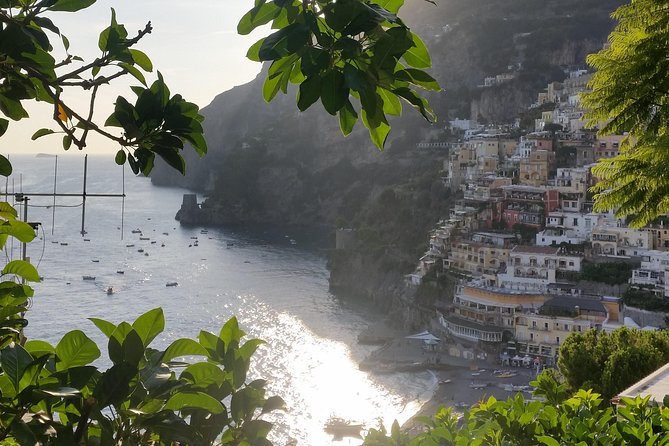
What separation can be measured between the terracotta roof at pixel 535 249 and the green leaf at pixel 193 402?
19.8 metres

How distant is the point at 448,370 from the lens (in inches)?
667

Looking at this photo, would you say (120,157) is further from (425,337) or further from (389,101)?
(425,337)

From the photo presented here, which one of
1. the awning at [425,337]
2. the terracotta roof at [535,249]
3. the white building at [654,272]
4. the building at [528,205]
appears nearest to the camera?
the white building at [654,272]

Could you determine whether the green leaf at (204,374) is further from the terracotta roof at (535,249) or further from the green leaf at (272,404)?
the terracotta roof at (535,249)

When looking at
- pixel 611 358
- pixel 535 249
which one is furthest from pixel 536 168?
pixel 611 358

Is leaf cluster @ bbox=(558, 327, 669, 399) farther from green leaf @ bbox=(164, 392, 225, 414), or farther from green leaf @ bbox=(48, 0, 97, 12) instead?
green leaf @ bbox=(48, 0, 97, 12)

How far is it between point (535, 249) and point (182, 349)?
2000 cm

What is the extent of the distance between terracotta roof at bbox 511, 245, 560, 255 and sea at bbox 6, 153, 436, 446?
4.86m

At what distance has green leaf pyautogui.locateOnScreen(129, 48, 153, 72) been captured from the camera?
854mm

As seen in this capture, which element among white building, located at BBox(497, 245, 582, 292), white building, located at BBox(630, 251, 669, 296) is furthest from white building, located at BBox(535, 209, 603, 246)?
white building, located at BBox(630, 251, 669, 296)

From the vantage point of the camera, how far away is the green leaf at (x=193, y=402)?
2.62 feet

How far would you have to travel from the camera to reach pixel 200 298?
2322 centimetres

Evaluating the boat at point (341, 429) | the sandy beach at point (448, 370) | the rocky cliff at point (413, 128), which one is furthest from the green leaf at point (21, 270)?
the rocky cliff at point (413, 128)

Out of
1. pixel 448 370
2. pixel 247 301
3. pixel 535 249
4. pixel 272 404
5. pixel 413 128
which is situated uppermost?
pixel 413 128
